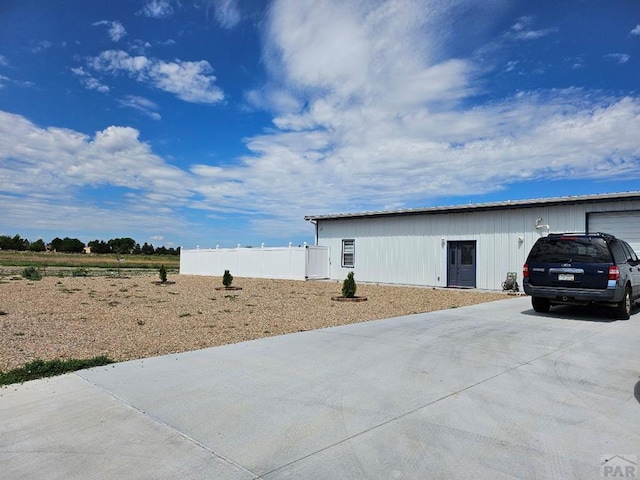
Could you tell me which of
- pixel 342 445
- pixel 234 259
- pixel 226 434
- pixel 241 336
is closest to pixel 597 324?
pixel 241 336

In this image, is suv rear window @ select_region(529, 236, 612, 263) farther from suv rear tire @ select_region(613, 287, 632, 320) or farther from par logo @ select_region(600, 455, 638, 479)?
par logo @ select_region(600, 455, 638, 479)

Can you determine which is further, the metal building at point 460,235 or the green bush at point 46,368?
the metal building at point 460,235

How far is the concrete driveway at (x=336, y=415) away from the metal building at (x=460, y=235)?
9991 millimetres

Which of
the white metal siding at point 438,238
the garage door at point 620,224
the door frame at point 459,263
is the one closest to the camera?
the garage door at point 620,224

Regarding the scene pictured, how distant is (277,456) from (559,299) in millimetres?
8675

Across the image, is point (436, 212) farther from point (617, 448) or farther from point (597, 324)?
point (617, 448)

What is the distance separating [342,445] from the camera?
3350mm

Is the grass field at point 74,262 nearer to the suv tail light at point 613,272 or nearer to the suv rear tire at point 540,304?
the suv rear tire at point 540,304

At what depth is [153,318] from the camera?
960 cm

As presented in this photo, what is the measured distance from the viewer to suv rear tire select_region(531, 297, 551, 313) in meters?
10.5

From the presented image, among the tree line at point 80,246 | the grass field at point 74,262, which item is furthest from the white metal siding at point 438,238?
the tree line at point 80,246

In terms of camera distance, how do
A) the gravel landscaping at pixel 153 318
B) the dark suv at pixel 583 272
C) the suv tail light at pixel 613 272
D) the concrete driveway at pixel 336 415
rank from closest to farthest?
1. the concrete driveway at pixel 336 415
2. the gravel landscaping at pixel 153 318
3. the suv tail light at pixel 613 272
4. the dark suv at pixel 583 272

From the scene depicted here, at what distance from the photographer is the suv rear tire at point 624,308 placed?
948cm

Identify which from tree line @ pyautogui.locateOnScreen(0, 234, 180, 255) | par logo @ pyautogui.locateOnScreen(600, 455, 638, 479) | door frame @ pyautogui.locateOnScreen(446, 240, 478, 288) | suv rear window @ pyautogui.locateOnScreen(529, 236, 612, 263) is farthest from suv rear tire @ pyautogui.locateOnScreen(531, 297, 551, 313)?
A: tree line @ pyautogui.locateOnScreen(0, 234, 180, 255)
